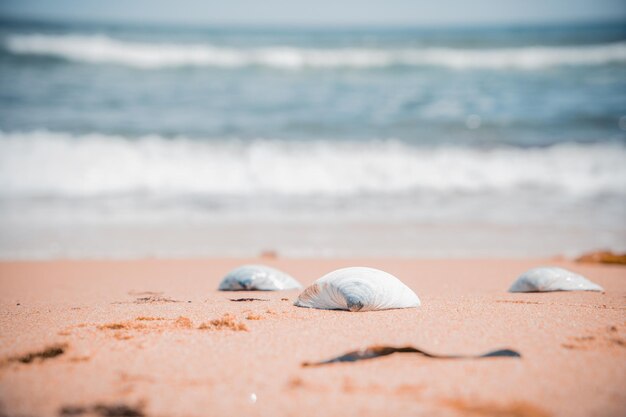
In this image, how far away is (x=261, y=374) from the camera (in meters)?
2.49

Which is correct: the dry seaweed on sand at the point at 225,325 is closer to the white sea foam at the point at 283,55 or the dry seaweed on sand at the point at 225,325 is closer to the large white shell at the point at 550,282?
the large white shell at the point at 550,282

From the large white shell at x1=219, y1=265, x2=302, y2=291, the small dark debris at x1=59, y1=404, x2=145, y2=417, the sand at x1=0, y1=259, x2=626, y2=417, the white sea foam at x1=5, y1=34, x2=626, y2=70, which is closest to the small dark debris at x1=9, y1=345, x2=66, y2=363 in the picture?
the sand at x1=0, y1=259, x2=626, y2=417

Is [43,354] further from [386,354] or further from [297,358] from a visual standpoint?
[386,354]

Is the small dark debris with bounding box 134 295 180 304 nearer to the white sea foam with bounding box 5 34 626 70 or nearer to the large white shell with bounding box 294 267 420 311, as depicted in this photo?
the large white shell with bounding box 294 267 420 311

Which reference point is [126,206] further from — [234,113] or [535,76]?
[535,76]

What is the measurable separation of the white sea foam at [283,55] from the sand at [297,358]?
1391cm

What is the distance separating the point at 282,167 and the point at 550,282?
5.81m

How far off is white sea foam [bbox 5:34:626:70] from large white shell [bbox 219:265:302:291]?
13.2m

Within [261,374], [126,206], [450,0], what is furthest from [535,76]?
[450,0]

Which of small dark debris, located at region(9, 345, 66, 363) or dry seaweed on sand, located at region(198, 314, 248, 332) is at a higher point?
dry seaweed on sand, located at region(198, 314, 248, 332)

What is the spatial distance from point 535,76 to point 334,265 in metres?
12.4

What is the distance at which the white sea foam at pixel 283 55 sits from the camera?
56.5 ft

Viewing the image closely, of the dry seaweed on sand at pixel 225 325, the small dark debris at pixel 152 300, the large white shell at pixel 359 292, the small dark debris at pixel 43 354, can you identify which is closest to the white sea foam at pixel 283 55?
the small dark debris at pixel 152 300

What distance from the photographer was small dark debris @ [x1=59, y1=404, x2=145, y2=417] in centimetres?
213
